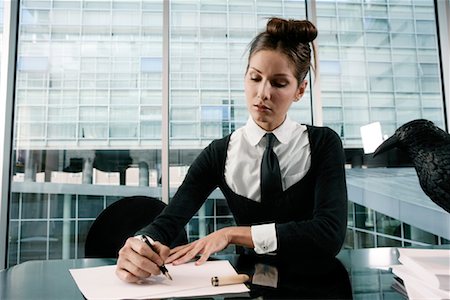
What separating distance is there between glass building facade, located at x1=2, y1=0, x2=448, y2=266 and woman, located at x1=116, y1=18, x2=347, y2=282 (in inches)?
52.2

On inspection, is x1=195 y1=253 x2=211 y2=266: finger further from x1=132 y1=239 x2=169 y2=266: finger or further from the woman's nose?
the woman's nose

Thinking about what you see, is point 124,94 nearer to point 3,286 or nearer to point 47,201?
point 47,201

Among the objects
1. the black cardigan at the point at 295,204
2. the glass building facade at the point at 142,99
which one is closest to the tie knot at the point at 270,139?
the black cardigan at the point at 295,204

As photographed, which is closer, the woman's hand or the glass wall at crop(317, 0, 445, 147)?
the woman's hand

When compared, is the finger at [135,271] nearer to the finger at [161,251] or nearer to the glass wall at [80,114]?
the finger at [161,251]

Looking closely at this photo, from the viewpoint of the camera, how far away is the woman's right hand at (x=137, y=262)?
73cm

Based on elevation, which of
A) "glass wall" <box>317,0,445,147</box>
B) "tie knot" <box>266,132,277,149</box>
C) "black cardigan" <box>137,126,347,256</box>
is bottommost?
"black cardigan" <box>137,126,347,256</box>

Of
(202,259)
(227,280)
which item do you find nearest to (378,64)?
(202,259)

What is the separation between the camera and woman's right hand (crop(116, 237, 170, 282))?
28.8 inches

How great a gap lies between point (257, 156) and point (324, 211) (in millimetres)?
314

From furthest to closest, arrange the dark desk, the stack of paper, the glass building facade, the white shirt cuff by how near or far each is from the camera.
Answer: the glass building facade, the white shirt cuff, the dark desk, the stack of paper

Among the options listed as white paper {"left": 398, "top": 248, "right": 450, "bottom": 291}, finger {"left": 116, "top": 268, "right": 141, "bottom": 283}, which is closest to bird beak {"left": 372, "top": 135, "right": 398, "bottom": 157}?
white paper {"left": 398, "top": 248, "right": 450, "bottom": 291}

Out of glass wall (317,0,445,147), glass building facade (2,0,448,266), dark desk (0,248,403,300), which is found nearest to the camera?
dark desk (0,248,403,300)

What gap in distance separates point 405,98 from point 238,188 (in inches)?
84.6
